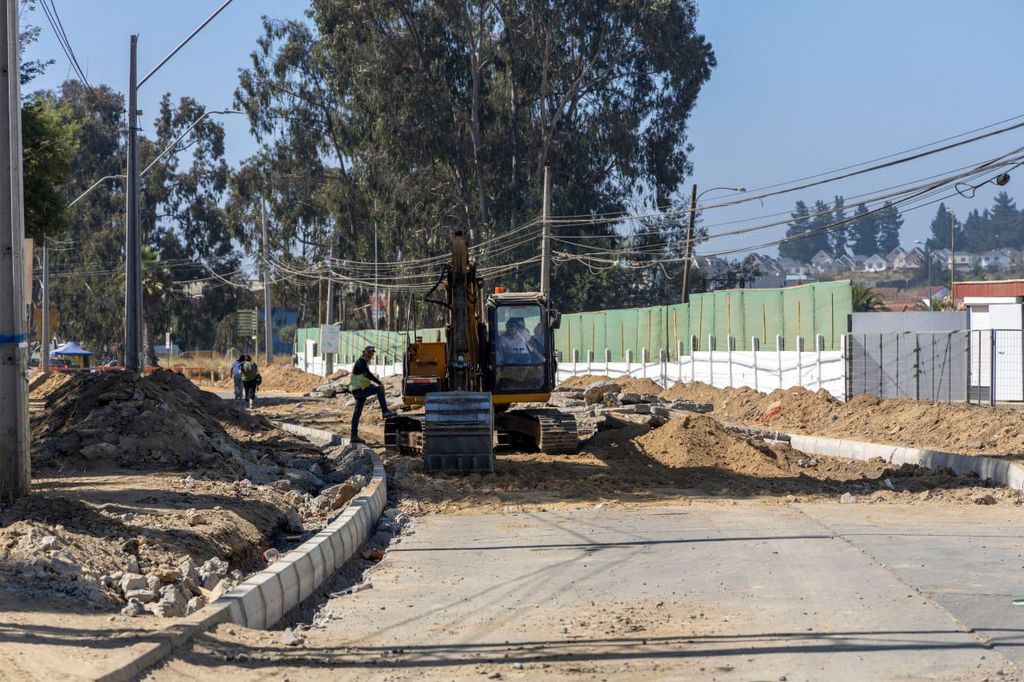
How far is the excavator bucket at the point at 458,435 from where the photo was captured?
18.7 metres

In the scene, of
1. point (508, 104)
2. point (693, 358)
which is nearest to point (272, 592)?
point (693, 358)

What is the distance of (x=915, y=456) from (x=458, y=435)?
7690 millimetres

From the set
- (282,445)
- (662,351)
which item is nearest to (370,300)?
(662,351)

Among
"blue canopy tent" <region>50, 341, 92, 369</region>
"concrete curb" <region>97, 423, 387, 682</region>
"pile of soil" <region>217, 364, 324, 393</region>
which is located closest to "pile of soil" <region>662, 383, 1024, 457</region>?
"concrete curb" <region>97, 423, 387, 682</region>

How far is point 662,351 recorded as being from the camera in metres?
46.0

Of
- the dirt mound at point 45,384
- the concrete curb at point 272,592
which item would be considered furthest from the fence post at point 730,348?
the concrete curb at point 272,592

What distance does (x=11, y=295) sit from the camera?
11305 mm

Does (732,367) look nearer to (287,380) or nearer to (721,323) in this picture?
(721,323)

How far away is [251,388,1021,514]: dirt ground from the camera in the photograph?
16094mm

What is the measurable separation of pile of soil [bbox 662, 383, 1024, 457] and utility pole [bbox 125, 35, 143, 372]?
46.9 feet

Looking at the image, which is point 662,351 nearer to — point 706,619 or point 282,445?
point 282,445

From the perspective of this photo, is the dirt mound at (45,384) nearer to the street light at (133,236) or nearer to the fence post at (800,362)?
the street light at (133,236)

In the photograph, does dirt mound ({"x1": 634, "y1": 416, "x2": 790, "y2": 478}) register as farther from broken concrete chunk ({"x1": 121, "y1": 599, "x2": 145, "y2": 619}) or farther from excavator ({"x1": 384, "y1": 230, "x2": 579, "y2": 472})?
broken concrete chunk ({"x1": 121, "y1": 599, "x2": 145, "y2": 619})

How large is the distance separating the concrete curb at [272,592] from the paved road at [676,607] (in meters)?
0.13
